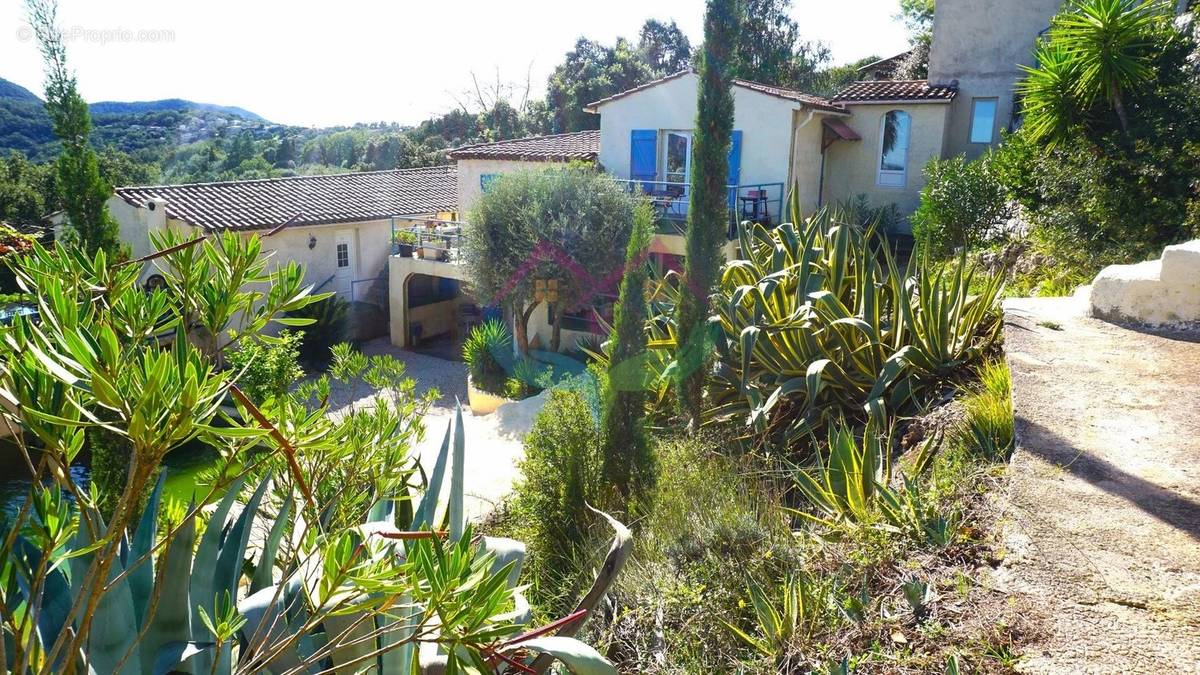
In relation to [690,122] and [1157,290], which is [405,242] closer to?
[690,122]

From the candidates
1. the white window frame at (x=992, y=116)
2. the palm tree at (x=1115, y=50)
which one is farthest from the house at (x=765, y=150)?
the palm tree at (x=1115, y=50)

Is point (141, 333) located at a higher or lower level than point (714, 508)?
higher

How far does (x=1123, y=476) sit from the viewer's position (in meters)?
4.00

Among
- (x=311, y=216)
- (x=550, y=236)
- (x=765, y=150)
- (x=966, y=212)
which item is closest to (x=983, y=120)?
(x=765, y=150)

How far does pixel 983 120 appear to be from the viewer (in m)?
17.9

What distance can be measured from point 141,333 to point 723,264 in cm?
661

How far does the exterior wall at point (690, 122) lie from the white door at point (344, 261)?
25.0 ft

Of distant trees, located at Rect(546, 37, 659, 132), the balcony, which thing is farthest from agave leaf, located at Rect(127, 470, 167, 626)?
distant trees, located at Rect(546, 37, 659, 132)

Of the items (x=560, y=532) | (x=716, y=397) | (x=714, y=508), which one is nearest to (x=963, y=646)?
(x=714, y=508)

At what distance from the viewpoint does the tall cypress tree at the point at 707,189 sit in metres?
7.63

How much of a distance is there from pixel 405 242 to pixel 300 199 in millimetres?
3724

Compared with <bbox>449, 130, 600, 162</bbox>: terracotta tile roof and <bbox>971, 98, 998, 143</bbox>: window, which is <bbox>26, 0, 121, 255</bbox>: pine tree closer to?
<bbox>449, 130, 600, 162</bbox>: terracotta tile roof

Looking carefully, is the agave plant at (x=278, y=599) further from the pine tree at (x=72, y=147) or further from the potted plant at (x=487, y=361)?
the pine tree at (x=72, y=147)

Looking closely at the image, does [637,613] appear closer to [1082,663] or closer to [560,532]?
[560,532]
